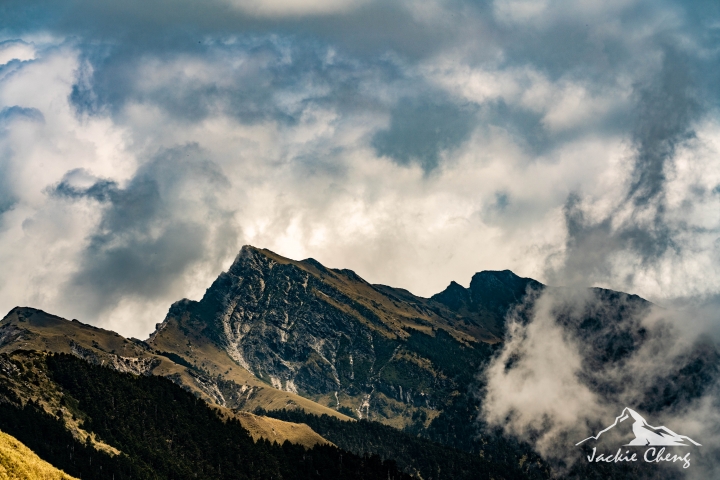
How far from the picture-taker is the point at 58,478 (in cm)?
15362

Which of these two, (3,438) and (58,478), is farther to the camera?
(3,438)

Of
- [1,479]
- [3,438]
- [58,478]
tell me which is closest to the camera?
[1,479]

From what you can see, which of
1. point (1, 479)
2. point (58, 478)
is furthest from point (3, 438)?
point (1, 479)

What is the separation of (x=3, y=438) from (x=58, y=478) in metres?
22.2

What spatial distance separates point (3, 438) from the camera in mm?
165375

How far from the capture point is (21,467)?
468 ft

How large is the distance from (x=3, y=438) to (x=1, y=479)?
119 ft

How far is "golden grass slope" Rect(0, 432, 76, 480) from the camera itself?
139 m

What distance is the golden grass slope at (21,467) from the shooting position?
138512 mm

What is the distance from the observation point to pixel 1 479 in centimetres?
13300

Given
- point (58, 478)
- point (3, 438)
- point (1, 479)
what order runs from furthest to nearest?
point (3, 438) < point (58, 478) < point (1, 479)

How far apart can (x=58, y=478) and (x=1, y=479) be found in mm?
21817

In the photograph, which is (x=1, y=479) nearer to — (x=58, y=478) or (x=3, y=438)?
(x=58, y=478)

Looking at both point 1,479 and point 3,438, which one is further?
point 3,438
